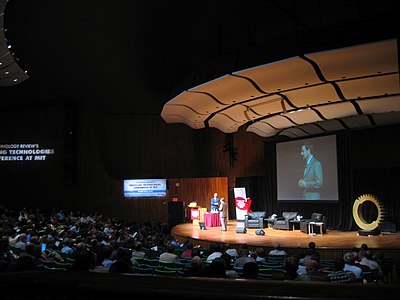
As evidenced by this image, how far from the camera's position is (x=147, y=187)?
1920 centimetres

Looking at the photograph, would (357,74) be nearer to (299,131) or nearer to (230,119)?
(230,119)

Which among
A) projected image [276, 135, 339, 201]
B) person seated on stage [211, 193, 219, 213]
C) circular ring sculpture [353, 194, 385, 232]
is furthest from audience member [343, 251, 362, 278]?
person seated on stage [211, 193, 219, 213]

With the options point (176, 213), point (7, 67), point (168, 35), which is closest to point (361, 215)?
point (176, 213)

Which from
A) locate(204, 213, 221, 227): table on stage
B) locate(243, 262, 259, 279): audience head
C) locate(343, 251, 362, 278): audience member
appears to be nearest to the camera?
locate(243, 262, 259, 279): audience head

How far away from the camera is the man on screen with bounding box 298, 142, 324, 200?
16.3 metres

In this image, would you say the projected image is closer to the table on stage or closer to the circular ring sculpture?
the circular ring sculpture

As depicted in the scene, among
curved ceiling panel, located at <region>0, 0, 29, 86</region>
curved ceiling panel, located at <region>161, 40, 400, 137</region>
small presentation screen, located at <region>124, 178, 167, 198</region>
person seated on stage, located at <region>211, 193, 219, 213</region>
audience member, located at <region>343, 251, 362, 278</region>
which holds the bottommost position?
audience member, located at <region>343, 251, 362, 278</region>

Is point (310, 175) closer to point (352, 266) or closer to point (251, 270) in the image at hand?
point (352, 266)

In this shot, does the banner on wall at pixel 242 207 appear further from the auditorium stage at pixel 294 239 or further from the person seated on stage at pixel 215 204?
the auditorium stage at pixel 294 239

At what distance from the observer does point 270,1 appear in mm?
10422

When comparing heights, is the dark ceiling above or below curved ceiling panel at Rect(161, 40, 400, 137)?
above

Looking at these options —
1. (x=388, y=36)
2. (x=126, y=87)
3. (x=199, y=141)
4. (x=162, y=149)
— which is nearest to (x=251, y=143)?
(x=199, y=141)

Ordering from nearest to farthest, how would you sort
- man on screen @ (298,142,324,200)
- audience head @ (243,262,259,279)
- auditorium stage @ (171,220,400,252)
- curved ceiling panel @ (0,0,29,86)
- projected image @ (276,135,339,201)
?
audience head @ (243,262,259,279) < auditorium stage @ (171,220,400,252) < curved ceiling panel @ (0,0,29,86) < projected image @ (276,135,339,201) < man on screen @ (298,142,324,200)

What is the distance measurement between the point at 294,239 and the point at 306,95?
4.33m
